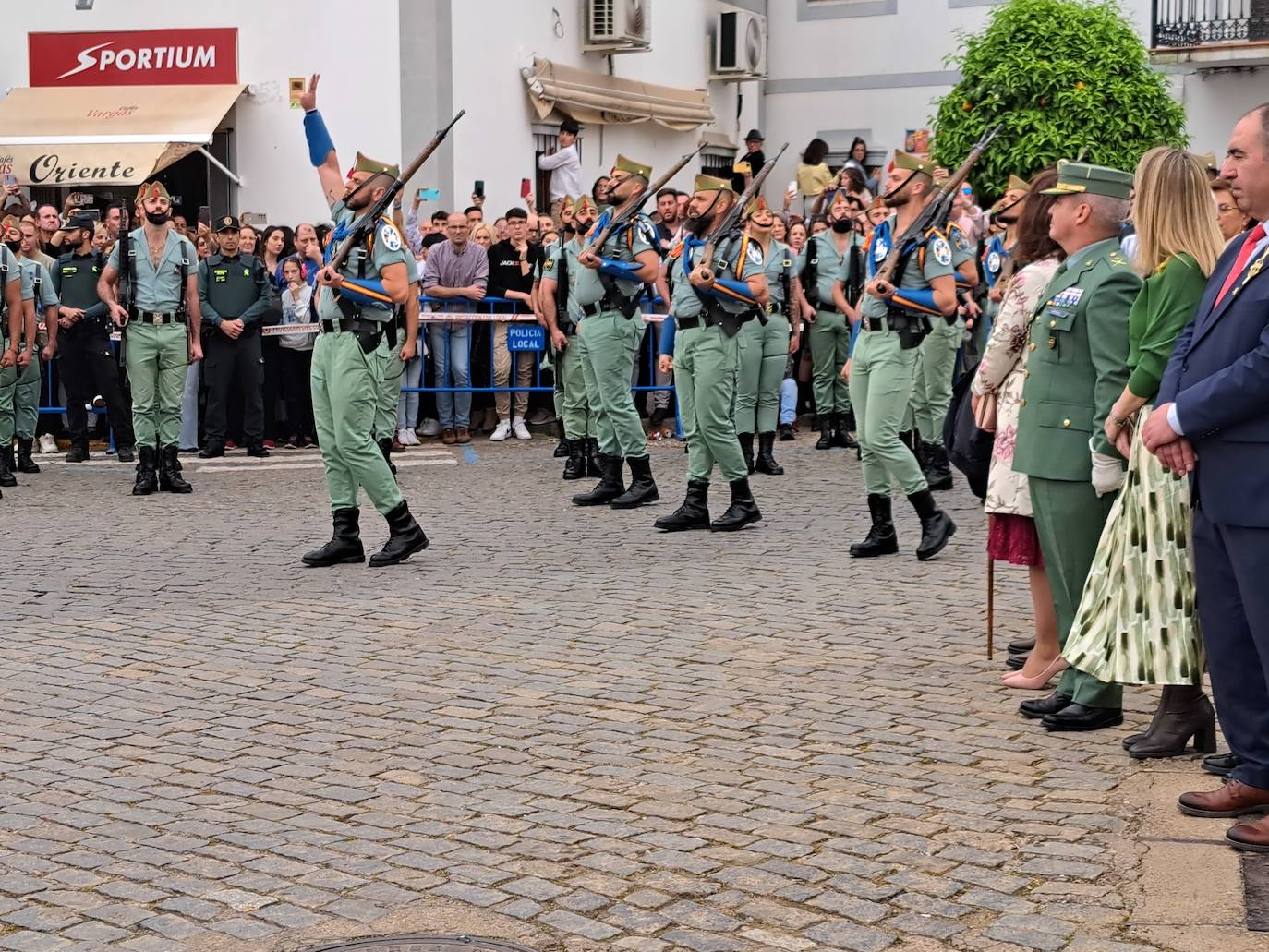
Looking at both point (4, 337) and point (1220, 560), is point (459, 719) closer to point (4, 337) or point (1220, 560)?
point (1220, 560)

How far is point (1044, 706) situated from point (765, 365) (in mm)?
7107

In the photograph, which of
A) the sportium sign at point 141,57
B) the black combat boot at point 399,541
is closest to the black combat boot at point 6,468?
the black combat boot at point 399,541

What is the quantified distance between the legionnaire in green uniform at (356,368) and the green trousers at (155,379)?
3.80 meters

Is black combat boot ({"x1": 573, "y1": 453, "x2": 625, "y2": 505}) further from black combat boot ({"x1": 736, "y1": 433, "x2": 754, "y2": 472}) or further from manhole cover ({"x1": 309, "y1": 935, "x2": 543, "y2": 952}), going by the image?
manhole cover ({"x1": 309, "y1": 935, "x2": 543, "y2": 952})

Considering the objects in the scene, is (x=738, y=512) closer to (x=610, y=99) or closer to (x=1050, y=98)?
(x=1050, y=98)

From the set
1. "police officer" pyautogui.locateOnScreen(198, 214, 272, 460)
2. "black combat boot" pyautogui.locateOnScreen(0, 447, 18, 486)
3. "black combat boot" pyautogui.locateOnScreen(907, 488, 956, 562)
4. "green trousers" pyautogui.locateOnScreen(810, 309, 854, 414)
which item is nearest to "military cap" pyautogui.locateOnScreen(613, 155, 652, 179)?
"black combat boot" pyautogui.locateOnScreen(907, 488, 956, 562)

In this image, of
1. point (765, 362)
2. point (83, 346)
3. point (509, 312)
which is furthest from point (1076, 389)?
point (509, 312)

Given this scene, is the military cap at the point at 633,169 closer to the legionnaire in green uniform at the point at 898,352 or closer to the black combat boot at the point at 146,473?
the legionnaire in green uniform at the point at 898,352

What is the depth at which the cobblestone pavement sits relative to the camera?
457 cm

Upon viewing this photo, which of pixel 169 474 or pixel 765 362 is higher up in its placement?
pixel 765 362

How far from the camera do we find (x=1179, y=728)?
5879 mm

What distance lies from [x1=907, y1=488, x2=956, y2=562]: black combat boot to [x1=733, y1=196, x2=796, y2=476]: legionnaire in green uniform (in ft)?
8.50

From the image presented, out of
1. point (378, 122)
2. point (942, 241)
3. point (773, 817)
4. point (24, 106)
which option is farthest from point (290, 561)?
point (24, 106)

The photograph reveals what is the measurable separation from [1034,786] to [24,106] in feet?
65.4
